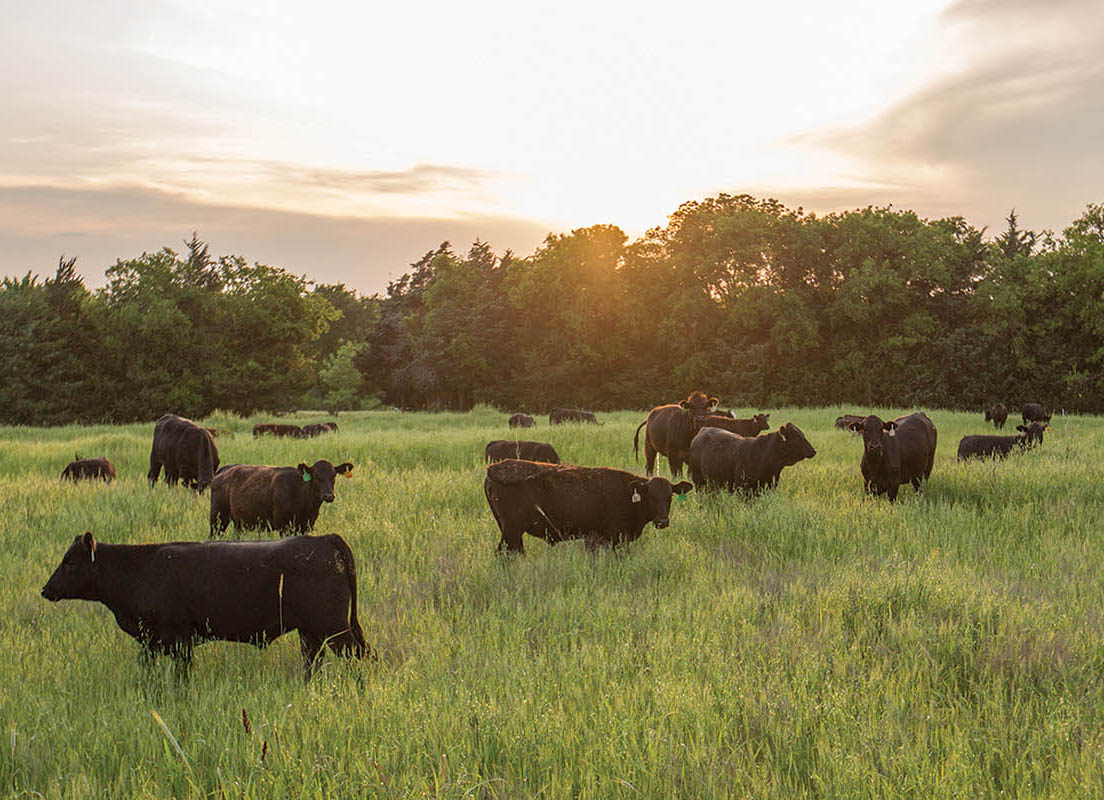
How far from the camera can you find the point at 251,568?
203 inches

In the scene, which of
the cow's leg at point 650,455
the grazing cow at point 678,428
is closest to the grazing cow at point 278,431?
the cow's leg at point 650,455

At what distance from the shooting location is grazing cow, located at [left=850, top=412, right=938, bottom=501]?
1199 cm

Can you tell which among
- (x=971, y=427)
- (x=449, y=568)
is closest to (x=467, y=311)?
(x=971, y=427)

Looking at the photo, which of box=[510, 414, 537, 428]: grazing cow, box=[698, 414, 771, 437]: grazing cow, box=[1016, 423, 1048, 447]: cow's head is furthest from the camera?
box=[510, 414, 537, 428]: grazing cow

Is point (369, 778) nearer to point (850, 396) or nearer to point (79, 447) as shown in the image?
point (79, 447)

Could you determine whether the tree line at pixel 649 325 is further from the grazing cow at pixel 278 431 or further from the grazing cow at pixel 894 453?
the grazing cow at pixel 894 453

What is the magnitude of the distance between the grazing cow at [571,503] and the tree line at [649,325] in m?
40.2

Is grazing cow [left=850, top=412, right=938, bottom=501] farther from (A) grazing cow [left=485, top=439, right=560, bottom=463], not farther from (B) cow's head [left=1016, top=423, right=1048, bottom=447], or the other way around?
(A) grazing cow [left=485, top=439, right=560, bottom=463]

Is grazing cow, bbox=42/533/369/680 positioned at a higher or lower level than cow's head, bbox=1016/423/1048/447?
lower

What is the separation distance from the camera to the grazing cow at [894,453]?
39.3 ft

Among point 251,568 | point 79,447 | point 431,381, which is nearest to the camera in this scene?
point 251,568

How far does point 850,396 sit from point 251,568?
157 feet

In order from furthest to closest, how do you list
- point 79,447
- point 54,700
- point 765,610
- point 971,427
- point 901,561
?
point 971,427 < point 79,447 < point 901,561 < point 765,610 < point 54,700

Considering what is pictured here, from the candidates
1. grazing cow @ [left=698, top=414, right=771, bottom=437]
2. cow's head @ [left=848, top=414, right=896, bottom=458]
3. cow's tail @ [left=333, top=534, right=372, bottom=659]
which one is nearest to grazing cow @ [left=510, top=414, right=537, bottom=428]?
grazing cow @ [left=698, top=414, right=771, bottom=437]
